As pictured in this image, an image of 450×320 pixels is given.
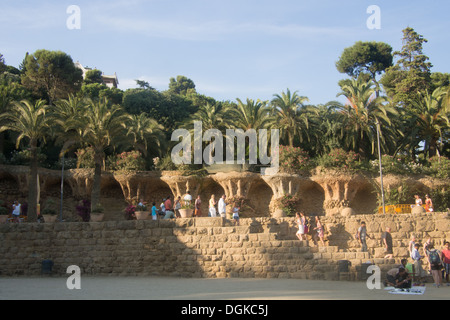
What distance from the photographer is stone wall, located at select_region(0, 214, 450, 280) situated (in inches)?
664

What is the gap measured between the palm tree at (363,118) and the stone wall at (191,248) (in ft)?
31.7

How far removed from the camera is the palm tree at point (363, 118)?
98.3ft

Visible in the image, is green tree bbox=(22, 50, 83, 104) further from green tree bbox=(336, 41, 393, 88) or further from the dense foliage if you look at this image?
green tree bbox=(336, 41, 393, 88)

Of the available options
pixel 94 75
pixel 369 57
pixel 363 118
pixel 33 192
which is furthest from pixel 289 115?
pixel 94 75

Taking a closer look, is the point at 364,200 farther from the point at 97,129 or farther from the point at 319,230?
the point at 97,129

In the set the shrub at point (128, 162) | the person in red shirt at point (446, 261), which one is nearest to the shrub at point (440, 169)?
the person in red shirt at point (446, 261)

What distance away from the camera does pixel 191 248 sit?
18.2 meters

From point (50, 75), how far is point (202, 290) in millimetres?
30137

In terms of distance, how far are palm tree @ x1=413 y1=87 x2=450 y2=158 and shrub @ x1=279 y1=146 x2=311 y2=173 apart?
27.0ft

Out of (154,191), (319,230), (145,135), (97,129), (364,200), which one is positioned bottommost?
(319,230)

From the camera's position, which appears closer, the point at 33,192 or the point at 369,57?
the point at 33,192

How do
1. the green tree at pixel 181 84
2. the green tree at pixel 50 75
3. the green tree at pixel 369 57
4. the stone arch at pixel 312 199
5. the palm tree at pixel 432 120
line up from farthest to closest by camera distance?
the green tree at pixel 181 84, the green tree at pixel 369 57, the green tree at pixel 50 75, the palm tree at pixel 432 120, the stone arch at pixel 312 199

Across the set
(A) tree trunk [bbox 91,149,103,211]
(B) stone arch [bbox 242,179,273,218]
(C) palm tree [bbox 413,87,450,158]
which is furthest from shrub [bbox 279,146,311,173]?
(A) tree trunk [bbox 91,149,103,211]

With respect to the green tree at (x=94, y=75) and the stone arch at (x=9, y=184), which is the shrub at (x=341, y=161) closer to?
the stone arch at (x=9, y=184)
